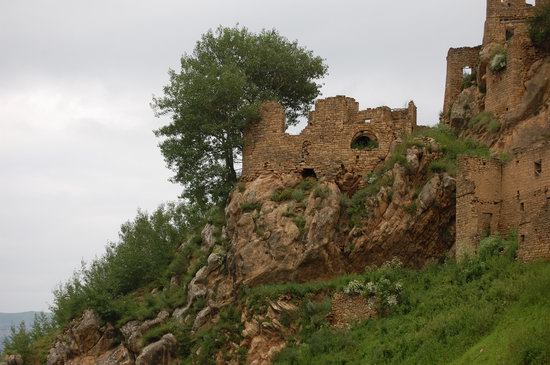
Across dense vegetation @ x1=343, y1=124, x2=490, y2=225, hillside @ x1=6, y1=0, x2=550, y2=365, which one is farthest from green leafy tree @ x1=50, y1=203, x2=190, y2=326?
dense vegetation @ x1=343, y1=124, x2=490, y2=225

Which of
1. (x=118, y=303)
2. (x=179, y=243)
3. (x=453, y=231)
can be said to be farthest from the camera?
(x=179, y=243)

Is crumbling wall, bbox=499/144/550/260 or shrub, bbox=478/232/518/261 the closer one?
crumbling wall, bbox=499/144/550/260

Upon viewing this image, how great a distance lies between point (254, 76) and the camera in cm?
4600

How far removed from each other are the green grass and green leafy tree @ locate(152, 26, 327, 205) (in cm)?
815

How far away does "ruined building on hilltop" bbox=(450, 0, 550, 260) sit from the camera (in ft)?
117

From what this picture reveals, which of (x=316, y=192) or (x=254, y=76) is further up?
(x=254, y=76)

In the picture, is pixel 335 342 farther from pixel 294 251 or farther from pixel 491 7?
pixel 491 7

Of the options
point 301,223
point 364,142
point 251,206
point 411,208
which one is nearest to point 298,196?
point 301,223

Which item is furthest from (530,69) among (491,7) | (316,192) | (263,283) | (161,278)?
(161,278)

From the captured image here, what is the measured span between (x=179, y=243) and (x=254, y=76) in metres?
7.87

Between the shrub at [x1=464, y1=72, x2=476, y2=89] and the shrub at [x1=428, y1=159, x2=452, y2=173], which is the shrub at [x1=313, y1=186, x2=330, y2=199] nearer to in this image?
the shrub at [x1=428, y1=159, x2=452, y2=173]

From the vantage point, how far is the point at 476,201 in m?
37.2

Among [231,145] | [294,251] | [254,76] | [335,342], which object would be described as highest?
[254,76]

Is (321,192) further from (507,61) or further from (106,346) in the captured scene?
(106,346)
